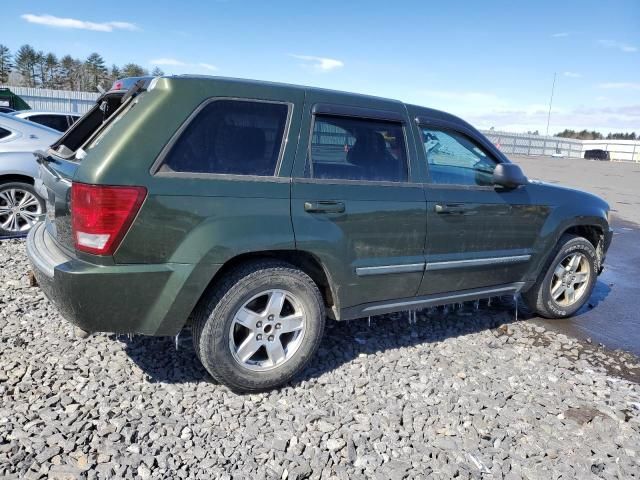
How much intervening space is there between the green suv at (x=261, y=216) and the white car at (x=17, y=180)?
3.07m

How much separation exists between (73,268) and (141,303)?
15.9 inches

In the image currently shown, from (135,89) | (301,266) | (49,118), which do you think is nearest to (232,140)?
(135,89)

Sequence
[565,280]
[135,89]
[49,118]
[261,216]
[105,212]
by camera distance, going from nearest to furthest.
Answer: [105,212], [261,216], [135,89], [565,280], [49,118]

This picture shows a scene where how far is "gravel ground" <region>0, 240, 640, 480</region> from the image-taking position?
2.58 m

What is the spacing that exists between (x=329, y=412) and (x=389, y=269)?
1.05 m

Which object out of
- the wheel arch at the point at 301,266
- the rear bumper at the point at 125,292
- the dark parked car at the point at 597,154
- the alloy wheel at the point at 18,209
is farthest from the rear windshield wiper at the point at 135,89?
the dark parked car at the point at 597,154

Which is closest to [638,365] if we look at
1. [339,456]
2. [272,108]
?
[339,456]

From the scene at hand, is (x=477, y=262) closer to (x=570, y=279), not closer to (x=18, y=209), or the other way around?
(x=570, y=279)

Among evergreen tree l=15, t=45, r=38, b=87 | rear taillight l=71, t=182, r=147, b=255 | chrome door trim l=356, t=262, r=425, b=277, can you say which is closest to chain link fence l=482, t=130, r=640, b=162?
chrome door trim l=356, t=262, r=425, b=277

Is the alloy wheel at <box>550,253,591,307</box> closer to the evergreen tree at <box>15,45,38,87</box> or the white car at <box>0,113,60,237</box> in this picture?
the white car at <box>0,113,60,237</box>

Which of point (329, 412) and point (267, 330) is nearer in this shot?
point (329, 412)

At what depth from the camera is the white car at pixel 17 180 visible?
6223mm

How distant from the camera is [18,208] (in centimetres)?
634

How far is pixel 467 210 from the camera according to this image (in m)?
3.81
